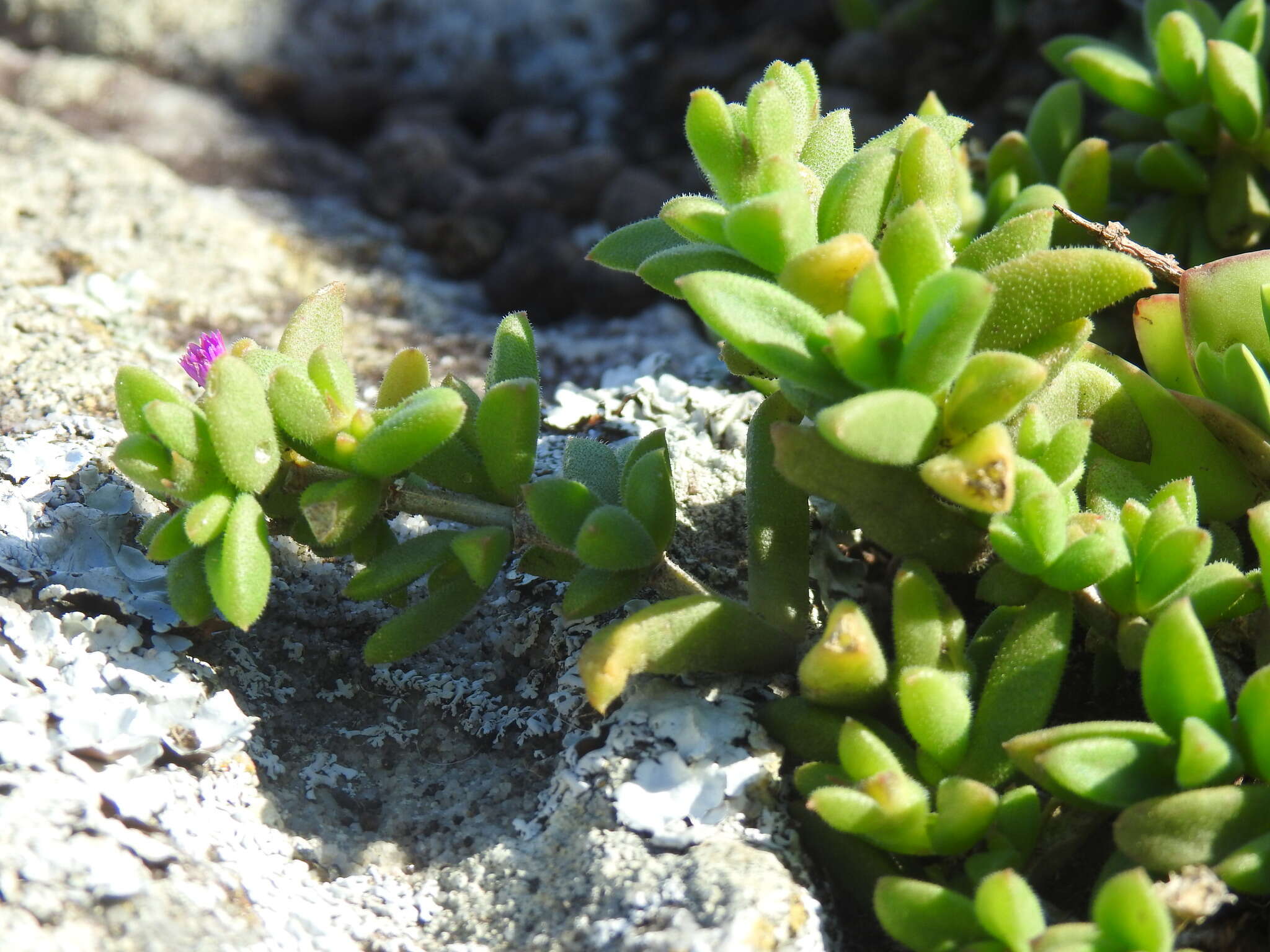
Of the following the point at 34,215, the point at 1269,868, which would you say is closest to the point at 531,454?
the point at 1269,868

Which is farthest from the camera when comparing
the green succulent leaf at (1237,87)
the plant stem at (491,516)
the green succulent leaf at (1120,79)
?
the green succulent leaf at (1120,79)

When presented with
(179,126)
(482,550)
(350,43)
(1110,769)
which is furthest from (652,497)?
(350,43)

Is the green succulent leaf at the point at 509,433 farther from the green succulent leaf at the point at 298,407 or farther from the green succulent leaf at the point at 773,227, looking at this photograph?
the green succulent leaf at the point at 773,227

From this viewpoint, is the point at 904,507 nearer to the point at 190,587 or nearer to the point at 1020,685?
the point at 1020,685

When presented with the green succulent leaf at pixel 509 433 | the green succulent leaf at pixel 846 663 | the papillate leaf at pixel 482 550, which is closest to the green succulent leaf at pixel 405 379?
the green succulent leaf at pixel 509 433

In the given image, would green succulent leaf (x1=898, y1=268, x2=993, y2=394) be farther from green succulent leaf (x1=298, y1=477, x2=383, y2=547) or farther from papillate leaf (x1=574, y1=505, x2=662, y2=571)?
green succulent leaf (x1=298, y1=477, x2=383, y2=547)
